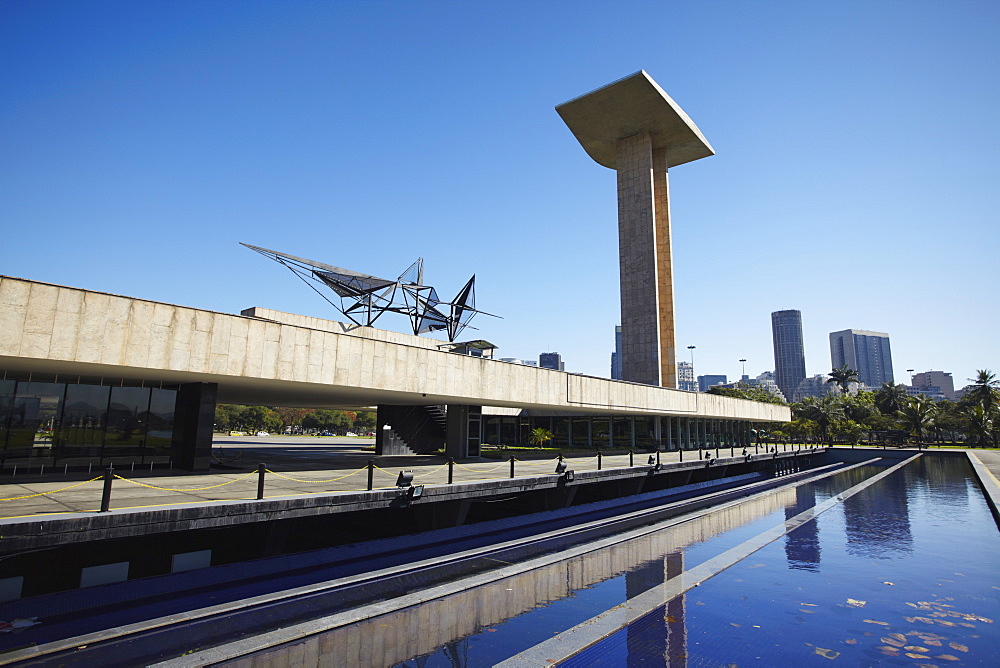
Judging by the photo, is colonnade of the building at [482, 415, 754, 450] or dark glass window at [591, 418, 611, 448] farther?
dark glass window at [591, 418, 611, 448]

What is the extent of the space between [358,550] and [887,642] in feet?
44.2

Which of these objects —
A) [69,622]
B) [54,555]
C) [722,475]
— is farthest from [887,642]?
[722,475]

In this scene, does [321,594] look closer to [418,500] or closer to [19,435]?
[418,500]

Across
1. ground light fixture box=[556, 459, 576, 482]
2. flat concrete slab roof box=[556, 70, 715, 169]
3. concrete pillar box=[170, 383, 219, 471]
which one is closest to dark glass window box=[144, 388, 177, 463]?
concrete pillar box=[170, 383, 219, 471]

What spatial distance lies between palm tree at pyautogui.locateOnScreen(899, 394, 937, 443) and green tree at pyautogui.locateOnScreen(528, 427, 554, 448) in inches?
2425

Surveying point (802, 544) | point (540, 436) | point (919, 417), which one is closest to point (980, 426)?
point (919, 417)

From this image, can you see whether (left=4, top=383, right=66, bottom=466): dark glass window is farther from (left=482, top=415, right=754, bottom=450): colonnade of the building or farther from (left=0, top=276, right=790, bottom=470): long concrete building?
(left=482, top=415, right=754, bottom=450): colonnade of the building

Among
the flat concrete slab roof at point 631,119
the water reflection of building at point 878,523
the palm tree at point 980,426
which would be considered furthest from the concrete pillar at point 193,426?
the palm tree at point 980,426

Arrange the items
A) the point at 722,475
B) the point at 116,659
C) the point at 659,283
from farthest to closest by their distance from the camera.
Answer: the point at 659,283, the point at 722,475, the point at 116,659

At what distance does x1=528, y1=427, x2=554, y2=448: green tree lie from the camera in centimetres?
5012

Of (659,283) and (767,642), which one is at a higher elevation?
(659,283)

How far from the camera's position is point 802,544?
1945cm

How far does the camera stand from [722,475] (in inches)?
1705

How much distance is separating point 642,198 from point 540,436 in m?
28.7
